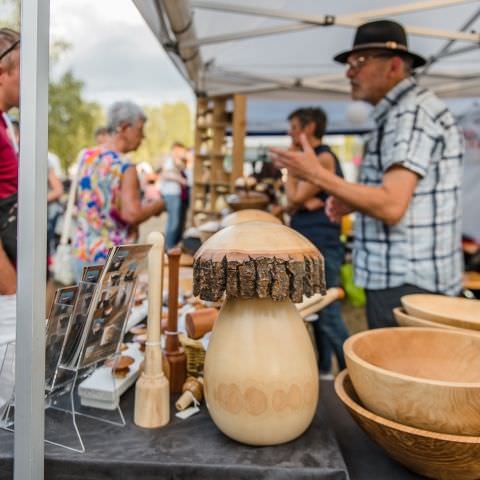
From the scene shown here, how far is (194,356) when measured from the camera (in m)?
0.87

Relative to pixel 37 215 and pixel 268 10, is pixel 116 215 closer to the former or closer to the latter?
pixel 268 10

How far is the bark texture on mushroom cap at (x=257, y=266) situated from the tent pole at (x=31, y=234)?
0.20 meters

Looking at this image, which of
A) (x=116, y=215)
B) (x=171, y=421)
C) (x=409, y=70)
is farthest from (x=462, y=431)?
(x=116, y=215)

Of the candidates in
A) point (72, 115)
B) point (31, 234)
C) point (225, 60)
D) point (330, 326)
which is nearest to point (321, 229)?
point (330, 326)

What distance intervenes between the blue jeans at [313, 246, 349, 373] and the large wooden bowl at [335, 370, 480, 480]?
1.83 m

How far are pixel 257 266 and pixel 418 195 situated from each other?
2.78 ft

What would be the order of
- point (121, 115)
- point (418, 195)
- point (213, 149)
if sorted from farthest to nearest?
point (213, 149) < point (121, 115) < point (418, 195)

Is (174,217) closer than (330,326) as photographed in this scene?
No

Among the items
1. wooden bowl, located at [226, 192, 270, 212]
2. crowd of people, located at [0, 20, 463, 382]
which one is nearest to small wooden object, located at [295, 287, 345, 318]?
crowd of people, located at [0, 20, 463, 382]

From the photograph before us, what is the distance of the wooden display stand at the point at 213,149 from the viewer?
3.41 m

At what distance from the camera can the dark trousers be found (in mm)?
1359

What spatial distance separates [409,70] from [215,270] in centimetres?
111

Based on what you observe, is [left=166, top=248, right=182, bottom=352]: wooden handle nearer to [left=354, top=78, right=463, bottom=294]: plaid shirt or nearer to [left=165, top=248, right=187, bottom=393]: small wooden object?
[left=165, top=248, right=187, bottom=393]: small wooden object

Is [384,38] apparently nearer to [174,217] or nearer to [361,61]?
[361,61]
